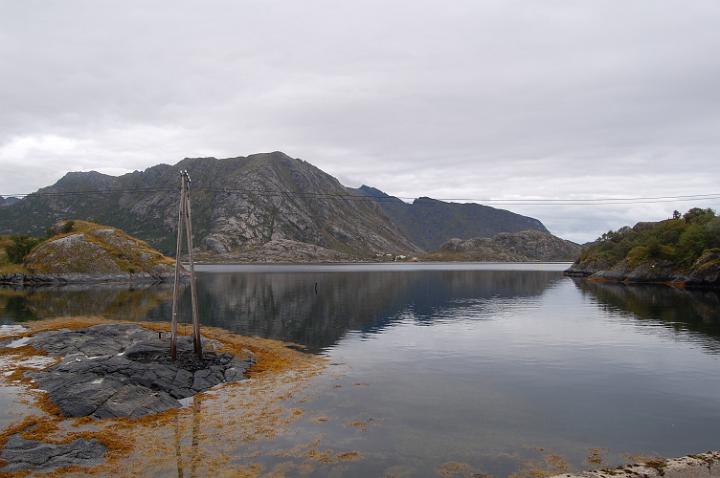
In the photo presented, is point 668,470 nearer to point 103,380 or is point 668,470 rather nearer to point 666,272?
point 103,380

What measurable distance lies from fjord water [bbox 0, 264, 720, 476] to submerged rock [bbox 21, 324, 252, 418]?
9.42 metres

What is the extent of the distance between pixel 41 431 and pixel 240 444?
1125 centimetres

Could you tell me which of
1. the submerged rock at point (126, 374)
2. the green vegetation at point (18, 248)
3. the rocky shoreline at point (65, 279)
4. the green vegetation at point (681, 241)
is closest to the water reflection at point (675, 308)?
the green vegetation at point (681, 241)

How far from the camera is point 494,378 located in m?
40.8

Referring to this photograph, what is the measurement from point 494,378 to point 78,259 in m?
158

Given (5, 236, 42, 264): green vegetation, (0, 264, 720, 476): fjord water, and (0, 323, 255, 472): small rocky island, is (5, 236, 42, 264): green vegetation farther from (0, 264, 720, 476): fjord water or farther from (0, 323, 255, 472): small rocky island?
(0, 323, 255, 472): small rocky island

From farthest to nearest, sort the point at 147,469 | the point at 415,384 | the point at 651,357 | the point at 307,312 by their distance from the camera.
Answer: the point at 307,312 → the point at 651,357 → the point at 415,384 → the point at 147,469

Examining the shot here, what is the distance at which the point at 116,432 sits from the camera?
26875 mm

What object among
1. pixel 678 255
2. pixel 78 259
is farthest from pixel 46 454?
pixel 678 255

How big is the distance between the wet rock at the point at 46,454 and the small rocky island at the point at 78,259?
146170mm

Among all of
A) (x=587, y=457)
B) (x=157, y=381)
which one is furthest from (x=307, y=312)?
(x=587, y=457)

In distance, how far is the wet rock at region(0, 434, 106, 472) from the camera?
22266 millimetres

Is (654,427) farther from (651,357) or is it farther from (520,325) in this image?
(520,325)

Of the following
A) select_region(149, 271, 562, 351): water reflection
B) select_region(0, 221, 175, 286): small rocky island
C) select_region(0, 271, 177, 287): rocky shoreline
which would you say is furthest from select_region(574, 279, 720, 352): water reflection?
select_region(0, 221, 175, 286): small rocky island
